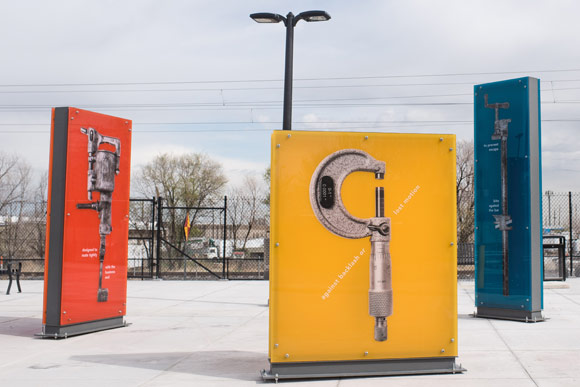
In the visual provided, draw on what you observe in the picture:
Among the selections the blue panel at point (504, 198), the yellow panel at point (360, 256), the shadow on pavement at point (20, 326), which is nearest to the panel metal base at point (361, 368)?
the yellow panel at point (360, 256)

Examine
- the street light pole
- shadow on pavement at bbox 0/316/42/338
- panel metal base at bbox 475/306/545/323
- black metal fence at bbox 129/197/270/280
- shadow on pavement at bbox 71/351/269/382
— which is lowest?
shadow on pavement at bbox 0/316/42/338

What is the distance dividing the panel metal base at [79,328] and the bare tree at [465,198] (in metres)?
Result: 23.6

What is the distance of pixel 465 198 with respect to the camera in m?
33.6

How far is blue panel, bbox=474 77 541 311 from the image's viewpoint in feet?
32.2

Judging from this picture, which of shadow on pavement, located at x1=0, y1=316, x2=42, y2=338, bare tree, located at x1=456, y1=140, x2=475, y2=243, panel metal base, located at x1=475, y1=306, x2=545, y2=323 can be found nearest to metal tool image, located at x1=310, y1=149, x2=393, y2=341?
panel metal base, located at x1=475, y1=306, x2=545, y2=323

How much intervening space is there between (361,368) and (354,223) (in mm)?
1390

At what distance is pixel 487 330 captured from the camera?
8.94m

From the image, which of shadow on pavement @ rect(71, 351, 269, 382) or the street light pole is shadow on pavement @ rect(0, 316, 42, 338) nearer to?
shadow on pavement @ rect(71, 351, 269, 382)

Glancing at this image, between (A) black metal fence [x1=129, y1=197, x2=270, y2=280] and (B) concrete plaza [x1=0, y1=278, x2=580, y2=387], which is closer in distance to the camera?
(B) concrete plaza [x1=0, y1=278, x2=580, y2=387]

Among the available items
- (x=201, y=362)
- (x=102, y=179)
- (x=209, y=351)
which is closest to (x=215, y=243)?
(x=102, y=179)

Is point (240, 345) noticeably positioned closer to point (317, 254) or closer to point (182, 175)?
point (317, 254)

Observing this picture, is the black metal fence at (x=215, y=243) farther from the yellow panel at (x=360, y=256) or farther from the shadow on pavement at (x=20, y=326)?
the yellow panel at (x=360, y=256)

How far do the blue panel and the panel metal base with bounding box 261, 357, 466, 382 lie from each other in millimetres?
3989

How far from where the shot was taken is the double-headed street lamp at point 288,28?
13.4 m
